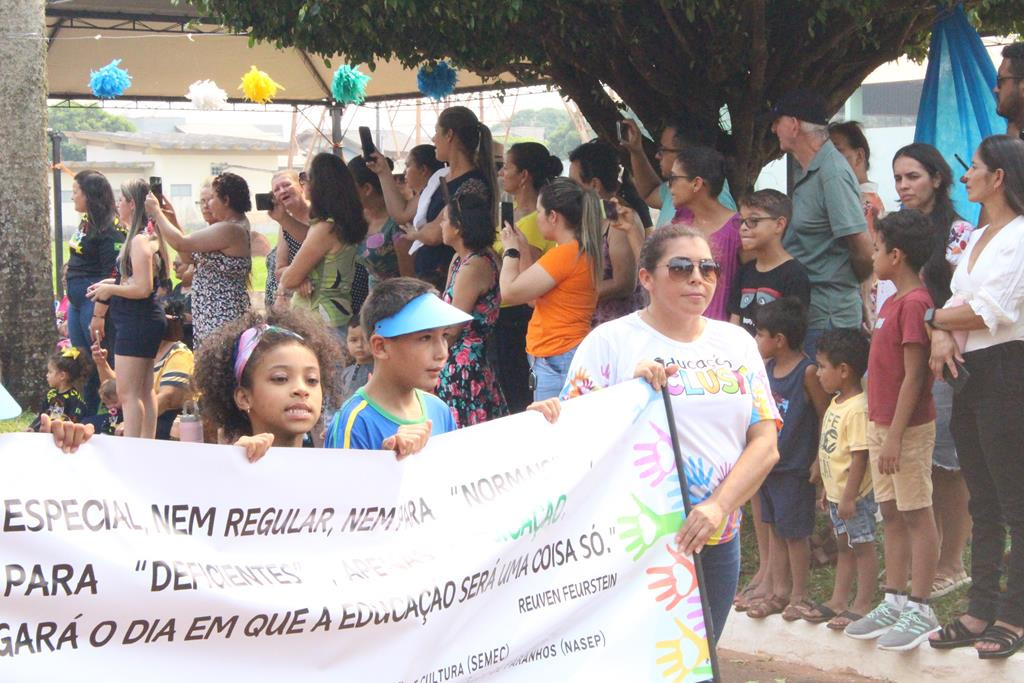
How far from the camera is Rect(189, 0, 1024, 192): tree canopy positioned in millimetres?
7195

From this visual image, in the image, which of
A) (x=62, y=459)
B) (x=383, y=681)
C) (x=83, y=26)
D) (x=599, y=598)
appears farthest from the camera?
(x=83, y=26)

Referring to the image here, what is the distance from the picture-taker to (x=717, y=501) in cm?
396

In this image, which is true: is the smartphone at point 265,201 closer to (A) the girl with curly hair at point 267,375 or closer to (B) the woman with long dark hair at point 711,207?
(B) the woman with long dark hair at point 711,207

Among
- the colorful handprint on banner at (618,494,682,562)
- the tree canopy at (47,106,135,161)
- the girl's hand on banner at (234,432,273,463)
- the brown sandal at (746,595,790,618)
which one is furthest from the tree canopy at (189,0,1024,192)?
the tree canopy at (47,106,135,161)

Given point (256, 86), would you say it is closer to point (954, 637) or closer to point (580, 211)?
point (580, 211)

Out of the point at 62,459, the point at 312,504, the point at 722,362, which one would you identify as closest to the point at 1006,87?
the point at 722,362

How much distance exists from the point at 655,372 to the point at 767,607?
2431mm

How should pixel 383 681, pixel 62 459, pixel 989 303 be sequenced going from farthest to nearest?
pixel 989 303
pixel 383 681
pixel 62 459

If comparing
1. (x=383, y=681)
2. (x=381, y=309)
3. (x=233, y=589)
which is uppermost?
(x=381, y=309)

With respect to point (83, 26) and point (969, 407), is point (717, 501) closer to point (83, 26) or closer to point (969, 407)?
point (969, 407)

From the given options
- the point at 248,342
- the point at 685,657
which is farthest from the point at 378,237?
the point at 685,657

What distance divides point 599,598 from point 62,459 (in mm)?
1662

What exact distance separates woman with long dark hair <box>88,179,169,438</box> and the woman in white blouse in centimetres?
536

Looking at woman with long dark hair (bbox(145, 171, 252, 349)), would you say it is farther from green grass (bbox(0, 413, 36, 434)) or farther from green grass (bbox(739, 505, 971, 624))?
green grass (bbox(739, 505, 971, 624))
